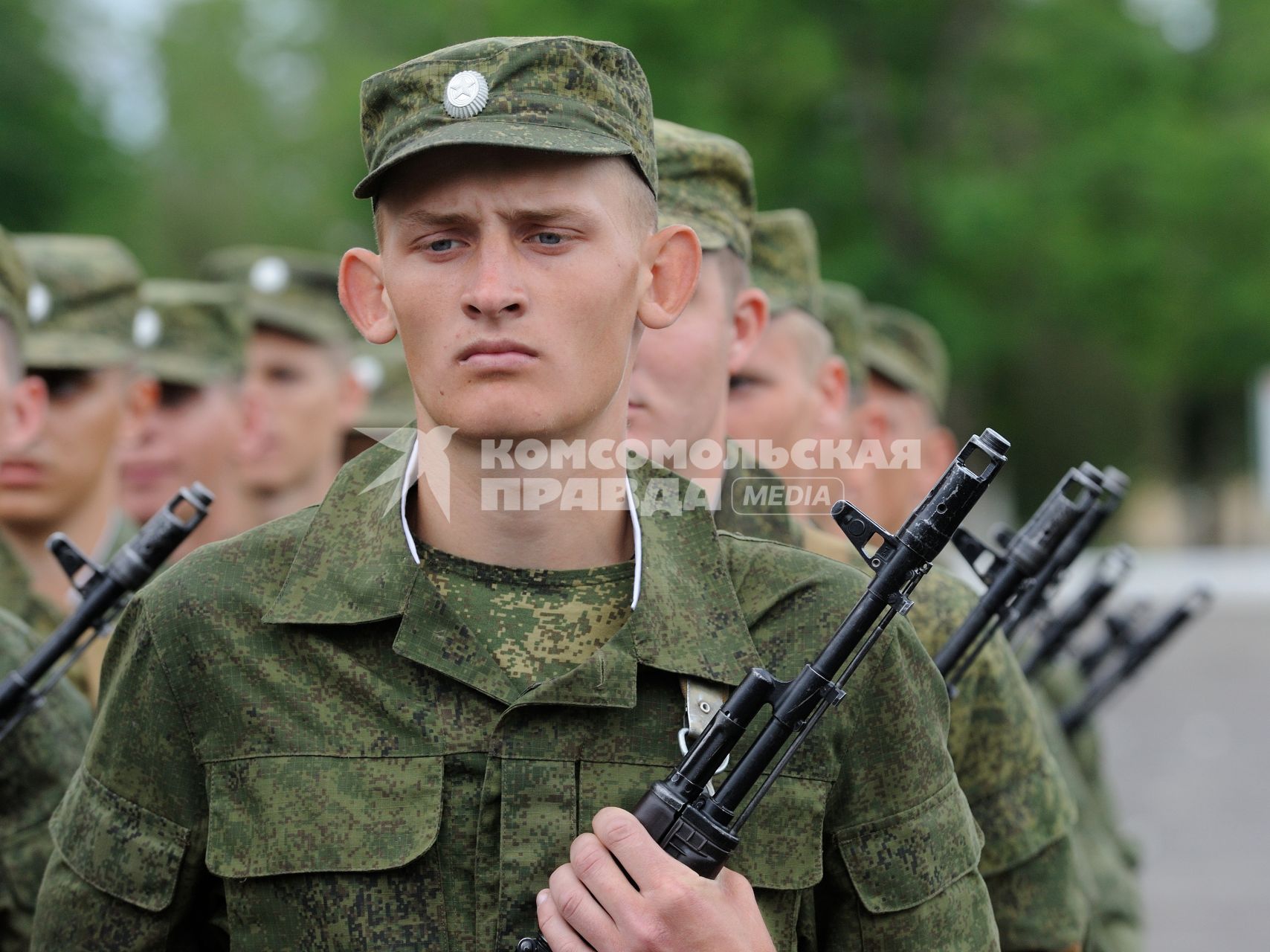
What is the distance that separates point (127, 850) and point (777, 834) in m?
0.82

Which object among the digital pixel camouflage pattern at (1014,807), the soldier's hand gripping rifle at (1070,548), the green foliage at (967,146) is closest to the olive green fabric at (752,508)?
the digital pixel camouflage pattern at (1014,807)

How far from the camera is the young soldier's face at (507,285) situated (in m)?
2.22

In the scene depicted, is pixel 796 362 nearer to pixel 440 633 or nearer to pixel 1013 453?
pixel 440 633

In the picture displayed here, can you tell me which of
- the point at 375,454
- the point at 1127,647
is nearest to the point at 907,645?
the point at 375,454

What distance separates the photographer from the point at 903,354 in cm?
698

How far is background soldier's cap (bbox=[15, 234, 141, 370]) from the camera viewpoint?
4902mm

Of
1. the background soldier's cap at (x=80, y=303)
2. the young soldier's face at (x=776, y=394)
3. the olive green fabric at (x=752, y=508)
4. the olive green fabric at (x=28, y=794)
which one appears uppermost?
the olive green fabric at (x=752, y=508)

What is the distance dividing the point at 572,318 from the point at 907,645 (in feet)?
2.07

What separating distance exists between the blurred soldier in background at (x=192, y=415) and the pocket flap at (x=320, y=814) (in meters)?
3.49

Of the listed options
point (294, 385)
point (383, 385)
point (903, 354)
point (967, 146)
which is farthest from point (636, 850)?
point (967, 146)

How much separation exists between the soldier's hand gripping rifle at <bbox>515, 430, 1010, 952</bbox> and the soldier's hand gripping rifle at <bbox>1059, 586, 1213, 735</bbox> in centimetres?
360

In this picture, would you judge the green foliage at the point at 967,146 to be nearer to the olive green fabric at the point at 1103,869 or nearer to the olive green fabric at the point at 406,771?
the olive green fabric at the point at 1103,869

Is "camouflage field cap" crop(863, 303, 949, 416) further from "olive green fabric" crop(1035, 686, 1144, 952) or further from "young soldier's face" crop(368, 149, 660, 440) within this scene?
"young soldier's face" crop(368, 149, 660, 440)

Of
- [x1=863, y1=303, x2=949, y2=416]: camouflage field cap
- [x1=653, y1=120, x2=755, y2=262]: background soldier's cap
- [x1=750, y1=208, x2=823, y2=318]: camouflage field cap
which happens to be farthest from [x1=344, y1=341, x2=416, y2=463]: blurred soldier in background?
[x1=653, y1=120, x2=755, y2=262]: background soldier's cap
